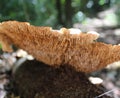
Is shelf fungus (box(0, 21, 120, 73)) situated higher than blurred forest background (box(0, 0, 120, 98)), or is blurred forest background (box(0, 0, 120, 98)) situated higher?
blurred forest background (box(0, 0, 120, 98))

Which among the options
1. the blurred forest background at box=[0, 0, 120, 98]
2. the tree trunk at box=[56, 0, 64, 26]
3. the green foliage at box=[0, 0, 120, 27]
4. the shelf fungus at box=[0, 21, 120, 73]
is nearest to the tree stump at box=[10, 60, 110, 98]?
the shelf fungus at box=[0, 21, 120, 73]

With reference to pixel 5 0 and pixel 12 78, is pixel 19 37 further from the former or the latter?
pixel 5 0

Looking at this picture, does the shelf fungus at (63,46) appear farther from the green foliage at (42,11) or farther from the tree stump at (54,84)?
the green foliage at (42,11)

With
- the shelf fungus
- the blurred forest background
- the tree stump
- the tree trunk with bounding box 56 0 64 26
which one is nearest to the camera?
the shelf fungus

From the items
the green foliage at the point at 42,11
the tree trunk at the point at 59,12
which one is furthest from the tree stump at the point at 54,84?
the tree trunk at the point at 59,12

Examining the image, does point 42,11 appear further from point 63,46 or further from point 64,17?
point 63,46

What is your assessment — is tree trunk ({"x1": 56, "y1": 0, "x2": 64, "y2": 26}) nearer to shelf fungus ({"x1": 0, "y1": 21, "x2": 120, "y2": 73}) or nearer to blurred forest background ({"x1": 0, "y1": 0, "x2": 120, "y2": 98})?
blurred forest background ({"x1": 0, "y1": 0, "x2": 120, "y2": 98})
